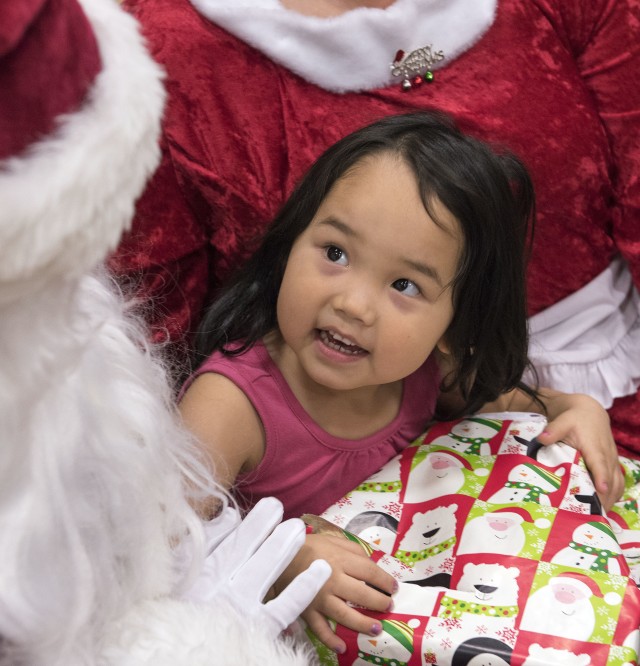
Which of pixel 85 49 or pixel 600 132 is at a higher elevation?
pixel 85 49

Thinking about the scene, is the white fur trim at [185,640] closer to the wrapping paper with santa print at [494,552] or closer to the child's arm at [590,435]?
the wrapping paper with santa print at [494,552]

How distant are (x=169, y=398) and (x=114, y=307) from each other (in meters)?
0.09

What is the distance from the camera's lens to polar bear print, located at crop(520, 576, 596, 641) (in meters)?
0.82

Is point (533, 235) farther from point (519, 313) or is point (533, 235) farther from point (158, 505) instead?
point (158, 505)

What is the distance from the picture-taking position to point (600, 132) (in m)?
1.24

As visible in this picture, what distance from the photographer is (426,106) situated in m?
1.15

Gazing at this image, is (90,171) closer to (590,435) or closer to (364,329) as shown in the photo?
(364,329)

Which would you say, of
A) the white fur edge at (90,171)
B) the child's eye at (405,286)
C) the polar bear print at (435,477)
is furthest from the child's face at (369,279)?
the white fur edge at (90,171)

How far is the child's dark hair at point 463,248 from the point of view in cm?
98

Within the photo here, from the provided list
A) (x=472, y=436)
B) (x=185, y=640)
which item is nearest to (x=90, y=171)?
(x=185, y=640)

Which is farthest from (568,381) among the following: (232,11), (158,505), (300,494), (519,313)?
(158,505)

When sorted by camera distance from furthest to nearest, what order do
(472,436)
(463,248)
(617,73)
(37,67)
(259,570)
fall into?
(617,73) < (472,436) < (463,248) < (259,570) < (37,67)

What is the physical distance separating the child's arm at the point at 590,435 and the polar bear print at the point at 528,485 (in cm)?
6

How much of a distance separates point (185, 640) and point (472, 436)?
0.55 metres
